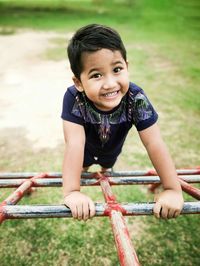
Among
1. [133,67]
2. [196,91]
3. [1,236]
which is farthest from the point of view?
[133,67]

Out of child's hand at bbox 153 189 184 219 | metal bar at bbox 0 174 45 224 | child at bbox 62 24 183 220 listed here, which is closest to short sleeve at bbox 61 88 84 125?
child at bbox 62 24 183 220

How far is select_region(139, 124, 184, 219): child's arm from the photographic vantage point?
1.18m

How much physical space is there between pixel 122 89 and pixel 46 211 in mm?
631

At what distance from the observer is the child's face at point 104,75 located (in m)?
1.28

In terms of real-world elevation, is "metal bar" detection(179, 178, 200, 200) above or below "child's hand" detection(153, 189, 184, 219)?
above

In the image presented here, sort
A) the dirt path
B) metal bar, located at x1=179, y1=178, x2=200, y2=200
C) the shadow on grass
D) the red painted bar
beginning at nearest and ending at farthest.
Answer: the red painted bar
metal bar, located at x1=179, y1=178, x2=200, y2=200
the shadow on grass
the dirt path

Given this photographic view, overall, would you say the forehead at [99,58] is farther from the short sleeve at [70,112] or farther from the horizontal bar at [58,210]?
the horizontal bar at [58,210]

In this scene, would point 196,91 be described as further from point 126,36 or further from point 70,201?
point 126,36

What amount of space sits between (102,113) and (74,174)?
0.37 metres

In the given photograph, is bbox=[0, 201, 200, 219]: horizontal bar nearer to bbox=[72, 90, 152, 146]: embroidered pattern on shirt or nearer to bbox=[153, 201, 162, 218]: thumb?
bbox=[153, 201, 162, 218]: thumb

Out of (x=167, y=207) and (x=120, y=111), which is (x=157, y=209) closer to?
(x=167, y=207)

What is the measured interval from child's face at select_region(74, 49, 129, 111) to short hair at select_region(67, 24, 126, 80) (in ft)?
0.08

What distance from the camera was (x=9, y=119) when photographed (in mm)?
3844

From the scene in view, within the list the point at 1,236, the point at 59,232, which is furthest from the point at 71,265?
the point at 1,236
